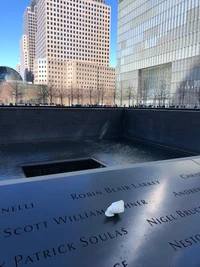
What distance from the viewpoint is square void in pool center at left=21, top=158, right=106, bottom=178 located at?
8400 mm

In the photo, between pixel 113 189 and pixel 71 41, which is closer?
pixel 113 189

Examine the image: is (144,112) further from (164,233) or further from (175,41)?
(175,41)

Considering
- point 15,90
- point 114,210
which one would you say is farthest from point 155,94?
point 114,210

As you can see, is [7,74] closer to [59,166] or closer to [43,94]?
[43,94]

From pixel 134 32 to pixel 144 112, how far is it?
56.4 meters

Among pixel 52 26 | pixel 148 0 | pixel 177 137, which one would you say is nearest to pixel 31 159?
pixel 177 137

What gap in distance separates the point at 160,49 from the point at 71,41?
72766 millimetres

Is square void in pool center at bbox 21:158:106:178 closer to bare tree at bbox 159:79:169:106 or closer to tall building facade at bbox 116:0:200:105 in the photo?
tall building facade at bbox 116:0:200:105

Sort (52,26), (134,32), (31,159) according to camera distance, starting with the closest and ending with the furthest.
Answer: (31,159), (134,32), (52,26)

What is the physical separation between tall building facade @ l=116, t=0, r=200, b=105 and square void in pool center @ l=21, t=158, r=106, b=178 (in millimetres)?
42443

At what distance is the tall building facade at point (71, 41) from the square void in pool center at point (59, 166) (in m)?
98.1

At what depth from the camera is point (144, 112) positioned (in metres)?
14.9

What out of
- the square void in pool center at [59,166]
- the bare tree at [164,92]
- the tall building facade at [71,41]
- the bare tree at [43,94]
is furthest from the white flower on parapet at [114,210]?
the tall building facade at [71,41]

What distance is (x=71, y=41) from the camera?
11625cm
